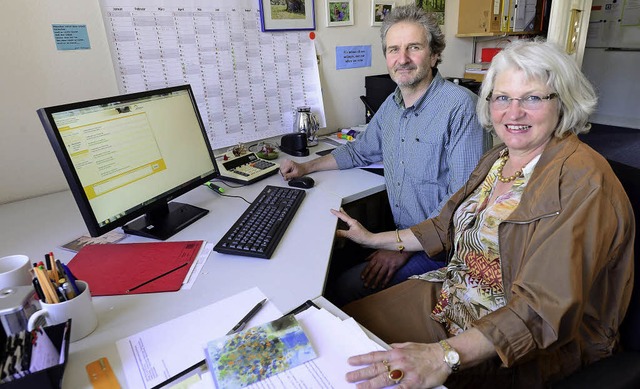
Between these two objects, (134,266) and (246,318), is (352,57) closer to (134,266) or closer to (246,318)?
(134,266)

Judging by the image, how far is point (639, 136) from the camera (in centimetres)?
462

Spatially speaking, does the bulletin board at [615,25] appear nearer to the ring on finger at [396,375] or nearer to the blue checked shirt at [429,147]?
the blue checked shirt at [429,147]

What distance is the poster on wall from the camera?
98.8 inches

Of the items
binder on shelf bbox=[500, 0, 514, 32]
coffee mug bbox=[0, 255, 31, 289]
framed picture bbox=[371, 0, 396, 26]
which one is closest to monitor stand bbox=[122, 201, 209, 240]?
coffee mug bbox=[0, 255, 31, 289]

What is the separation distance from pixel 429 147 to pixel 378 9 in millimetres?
1206

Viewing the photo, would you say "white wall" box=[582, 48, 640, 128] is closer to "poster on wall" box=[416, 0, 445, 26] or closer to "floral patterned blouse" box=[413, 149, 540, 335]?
"poster on wall" box=[416, 0, 445, 26]

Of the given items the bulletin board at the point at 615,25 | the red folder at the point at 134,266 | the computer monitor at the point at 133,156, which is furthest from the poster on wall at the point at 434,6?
the bulletin board at the point at 615,25

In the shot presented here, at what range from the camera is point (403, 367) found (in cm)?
75

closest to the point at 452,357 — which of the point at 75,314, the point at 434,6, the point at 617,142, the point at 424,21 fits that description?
the point at 75,314

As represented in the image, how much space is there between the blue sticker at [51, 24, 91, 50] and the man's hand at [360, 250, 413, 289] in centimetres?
137

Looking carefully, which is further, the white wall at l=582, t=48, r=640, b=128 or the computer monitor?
the white wall at l=582, t=48, r=640, b=128

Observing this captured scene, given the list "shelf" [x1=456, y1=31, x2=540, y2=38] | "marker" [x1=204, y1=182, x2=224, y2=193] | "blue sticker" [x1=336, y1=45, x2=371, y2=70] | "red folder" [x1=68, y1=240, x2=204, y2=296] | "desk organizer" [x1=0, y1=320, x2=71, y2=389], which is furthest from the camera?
"shelf" [x1=456, y1=31, x2=540, y2=38]

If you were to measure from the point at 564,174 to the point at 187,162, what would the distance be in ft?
3.64

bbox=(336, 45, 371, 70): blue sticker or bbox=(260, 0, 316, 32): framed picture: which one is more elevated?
bbox=(260, 0, 316, 32): framed picture
